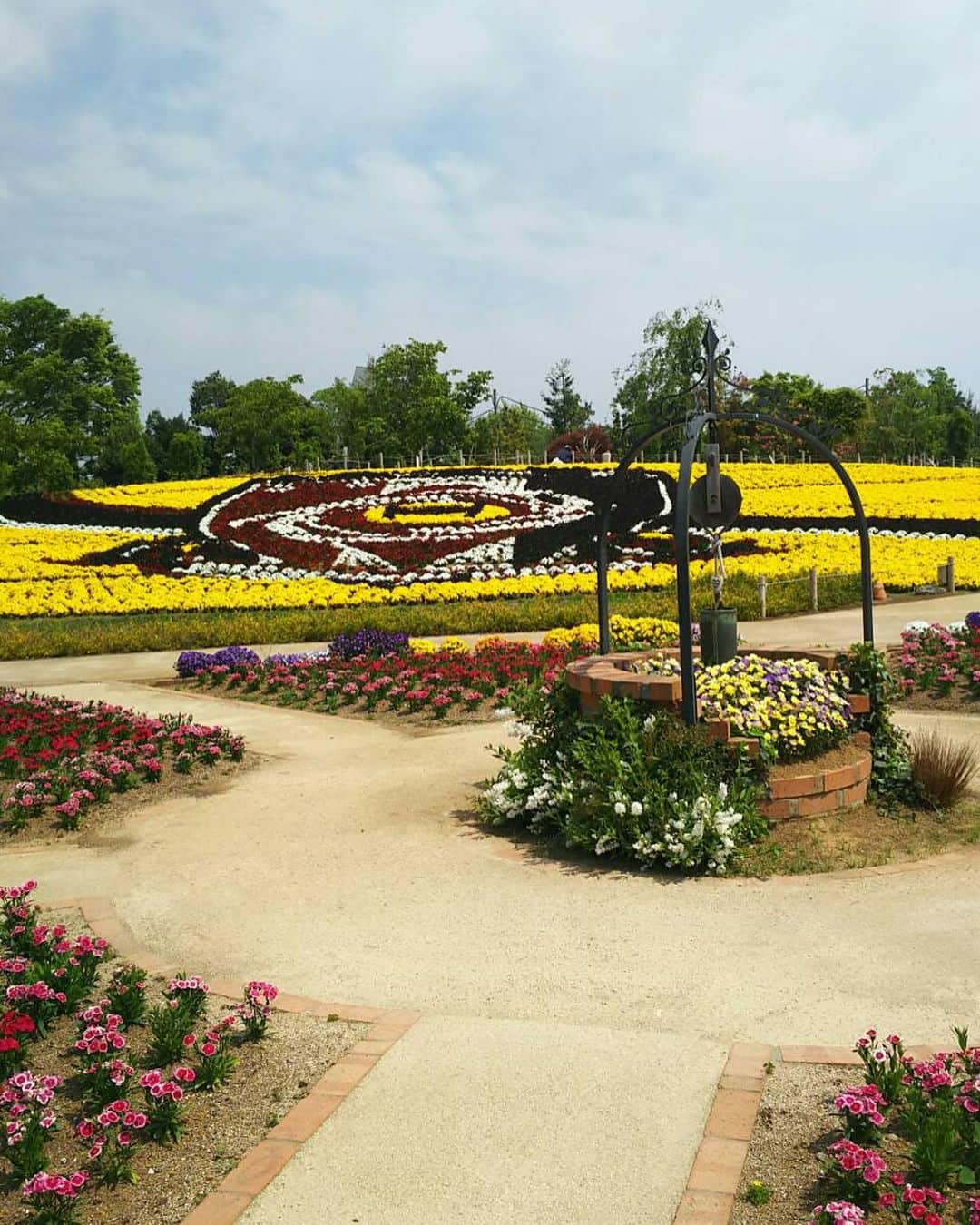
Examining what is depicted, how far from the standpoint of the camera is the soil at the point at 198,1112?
9.91ft

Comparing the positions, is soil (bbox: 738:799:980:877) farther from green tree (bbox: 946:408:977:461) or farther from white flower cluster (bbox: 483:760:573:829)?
green tree (bbox: 946:408:977:461)

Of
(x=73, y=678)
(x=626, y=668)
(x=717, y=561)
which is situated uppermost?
(x=717, y=561)

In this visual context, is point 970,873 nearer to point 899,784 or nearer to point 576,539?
point 899,784

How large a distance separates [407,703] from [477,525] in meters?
15.4

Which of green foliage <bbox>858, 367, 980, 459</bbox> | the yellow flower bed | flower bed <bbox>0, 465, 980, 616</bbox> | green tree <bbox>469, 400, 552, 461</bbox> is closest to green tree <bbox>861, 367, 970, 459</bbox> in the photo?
green foliage <bbox>858, 367, 980, 459</bbox>

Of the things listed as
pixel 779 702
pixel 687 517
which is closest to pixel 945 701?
pixel 779 702

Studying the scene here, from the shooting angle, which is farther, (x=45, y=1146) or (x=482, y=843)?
(x=482, y=843)

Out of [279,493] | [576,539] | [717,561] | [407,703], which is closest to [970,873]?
[717,561]

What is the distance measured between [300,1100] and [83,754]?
5014 millimetres

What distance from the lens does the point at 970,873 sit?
5.30 metres

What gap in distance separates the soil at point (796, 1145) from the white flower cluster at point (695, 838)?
6.31 ft

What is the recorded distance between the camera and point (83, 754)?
797cm

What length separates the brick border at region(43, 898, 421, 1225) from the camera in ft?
9.81

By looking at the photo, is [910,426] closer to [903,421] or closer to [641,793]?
[903,421]
